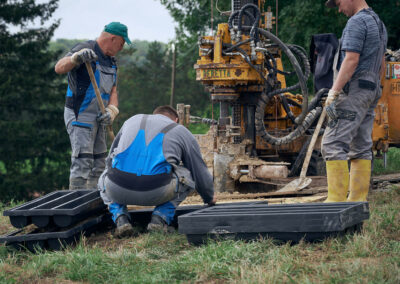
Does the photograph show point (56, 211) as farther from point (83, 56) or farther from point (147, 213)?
point (83, 56)

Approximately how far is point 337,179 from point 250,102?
2.89m

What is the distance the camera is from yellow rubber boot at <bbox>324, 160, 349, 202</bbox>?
5.22 metres

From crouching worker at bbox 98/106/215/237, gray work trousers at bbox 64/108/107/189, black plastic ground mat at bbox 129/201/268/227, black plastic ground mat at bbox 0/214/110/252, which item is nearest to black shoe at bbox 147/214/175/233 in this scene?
crouching worker at bbox 98/106/215/237

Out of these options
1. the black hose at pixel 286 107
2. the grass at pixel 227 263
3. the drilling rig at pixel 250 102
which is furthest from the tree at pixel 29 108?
the grass at pixel 227 263

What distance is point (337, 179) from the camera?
17.2 feet

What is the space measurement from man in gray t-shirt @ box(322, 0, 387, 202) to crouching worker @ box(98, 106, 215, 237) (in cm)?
131

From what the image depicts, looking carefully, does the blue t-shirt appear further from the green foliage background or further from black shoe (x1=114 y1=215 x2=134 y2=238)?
the green foliage background

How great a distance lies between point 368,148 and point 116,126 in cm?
2251

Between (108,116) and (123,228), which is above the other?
(108,116)

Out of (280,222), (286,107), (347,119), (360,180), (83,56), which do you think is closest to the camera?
(280,222)

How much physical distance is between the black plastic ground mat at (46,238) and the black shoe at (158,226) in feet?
2.01

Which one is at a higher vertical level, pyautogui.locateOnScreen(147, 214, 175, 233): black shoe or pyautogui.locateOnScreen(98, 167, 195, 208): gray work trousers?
pyautogui.locateOnScreen(98, 167, 195, 208): gray work trousers

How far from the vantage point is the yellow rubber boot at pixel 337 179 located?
5.22 metres

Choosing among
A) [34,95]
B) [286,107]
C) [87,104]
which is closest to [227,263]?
[87,104]
